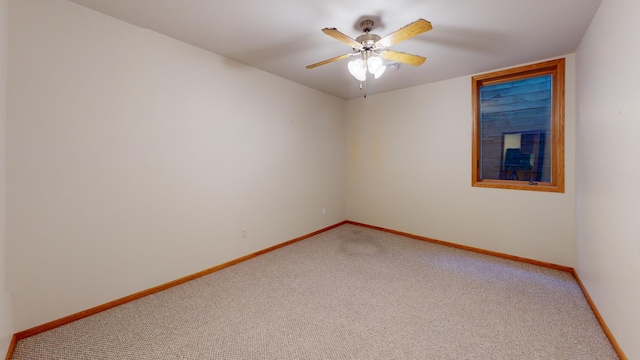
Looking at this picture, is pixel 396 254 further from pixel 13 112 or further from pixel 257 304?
pixel 13 112

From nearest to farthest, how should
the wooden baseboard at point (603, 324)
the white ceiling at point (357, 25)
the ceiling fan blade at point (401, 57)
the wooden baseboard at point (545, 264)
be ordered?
1. the wooden baseboard at point (603, 324)
2. the wooden baseboard at point (545, 264)
3. the white ceiling at point (357, 25)
4. the ceiling fan blade at point (401, 57)

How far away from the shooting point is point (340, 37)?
6.15 ft

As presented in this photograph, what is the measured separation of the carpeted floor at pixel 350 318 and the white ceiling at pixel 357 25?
Answer: 7.77 feet

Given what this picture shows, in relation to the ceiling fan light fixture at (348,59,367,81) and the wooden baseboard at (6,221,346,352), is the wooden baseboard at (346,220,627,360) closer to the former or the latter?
the wooden baseboard at (6,221,346,352)

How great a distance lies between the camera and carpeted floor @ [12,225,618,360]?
167 centimetres

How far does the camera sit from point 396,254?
11.0 ft

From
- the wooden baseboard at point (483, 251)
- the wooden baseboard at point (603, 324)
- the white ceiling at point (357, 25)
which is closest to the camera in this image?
the wooden baseboard at point (603, 324)

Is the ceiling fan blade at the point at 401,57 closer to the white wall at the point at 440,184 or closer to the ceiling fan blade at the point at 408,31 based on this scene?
the ceiling fan blade at the point at 408,31

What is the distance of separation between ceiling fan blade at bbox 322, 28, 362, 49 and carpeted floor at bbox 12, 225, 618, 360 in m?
2.13

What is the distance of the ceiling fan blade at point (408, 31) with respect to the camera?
1.64m

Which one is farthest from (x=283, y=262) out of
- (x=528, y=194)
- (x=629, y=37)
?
(x=629, y=37)

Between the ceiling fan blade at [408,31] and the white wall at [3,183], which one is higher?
the ceiling fan blade at [408,31]

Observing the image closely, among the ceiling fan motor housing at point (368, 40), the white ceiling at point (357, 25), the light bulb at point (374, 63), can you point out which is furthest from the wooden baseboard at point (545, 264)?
the ceiling fan motor housing at point (368, 40)

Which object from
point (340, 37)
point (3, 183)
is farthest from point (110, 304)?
point (340, 37)
